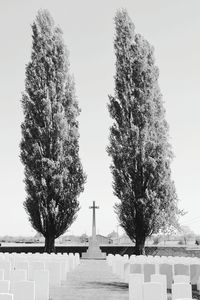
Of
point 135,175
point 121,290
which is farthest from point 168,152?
point 121,290

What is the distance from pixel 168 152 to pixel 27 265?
13479 mm

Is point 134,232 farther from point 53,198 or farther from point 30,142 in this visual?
point 30,142

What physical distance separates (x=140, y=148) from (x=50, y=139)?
5.34 m

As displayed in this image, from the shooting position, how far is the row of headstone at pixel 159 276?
6090 millimetres

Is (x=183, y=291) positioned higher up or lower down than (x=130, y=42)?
lower down

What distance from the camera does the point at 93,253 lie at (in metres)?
26.5

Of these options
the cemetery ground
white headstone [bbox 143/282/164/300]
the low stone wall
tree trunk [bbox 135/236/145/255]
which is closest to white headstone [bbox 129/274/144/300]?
the cemetery ground

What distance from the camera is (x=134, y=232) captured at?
891 inches

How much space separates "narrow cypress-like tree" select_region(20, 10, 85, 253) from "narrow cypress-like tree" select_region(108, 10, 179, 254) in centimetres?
260

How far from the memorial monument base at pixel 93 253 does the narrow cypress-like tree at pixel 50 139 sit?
155 inches

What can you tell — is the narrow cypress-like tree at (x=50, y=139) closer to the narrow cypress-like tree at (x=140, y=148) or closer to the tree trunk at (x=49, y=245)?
the tree trunk at (x=49, y=245)

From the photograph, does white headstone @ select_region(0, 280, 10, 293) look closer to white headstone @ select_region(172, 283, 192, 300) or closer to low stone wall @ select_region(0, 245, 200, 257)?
white headstone @ select_region(172, 283, 192, 300)

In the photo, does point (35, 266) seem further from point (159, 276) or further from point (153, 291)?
point (153, 291)

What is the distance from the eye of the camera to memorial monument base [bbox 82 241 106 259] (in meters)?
26.3
